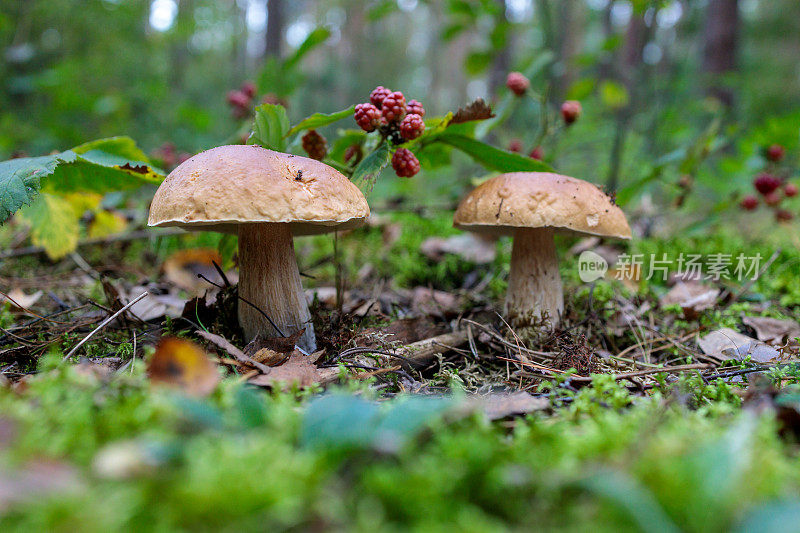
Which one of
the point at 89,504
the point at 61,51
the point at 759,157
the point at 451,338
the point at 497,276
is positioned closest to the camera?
the point at 89,504

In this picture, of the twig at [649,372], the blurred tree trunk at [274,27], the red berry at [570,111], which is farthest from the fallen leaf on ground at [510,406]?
the blurred tree trunk at [274,27]

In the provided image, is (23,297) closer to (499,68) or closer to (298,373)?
(298,373)

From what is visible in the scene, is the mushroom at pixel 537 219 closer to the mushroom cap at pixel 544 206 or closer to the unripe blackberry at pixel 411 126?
the mushroom cap at pixel 544 206

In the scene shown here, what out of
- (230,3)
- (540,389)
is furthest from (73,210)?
(230,3)

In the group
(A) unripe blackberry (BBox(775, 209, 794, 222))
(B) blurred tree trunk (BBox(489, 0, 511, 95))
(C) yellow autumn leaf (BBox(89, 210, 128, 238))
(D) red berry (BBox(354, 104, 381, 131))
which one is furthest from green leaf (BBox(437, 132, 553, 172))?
(B) blurred tree trunk (BBox(489, 0, 511, 95))

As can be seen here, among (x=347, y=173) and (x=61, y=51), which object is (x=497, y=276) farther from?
(x=61, y=51)
